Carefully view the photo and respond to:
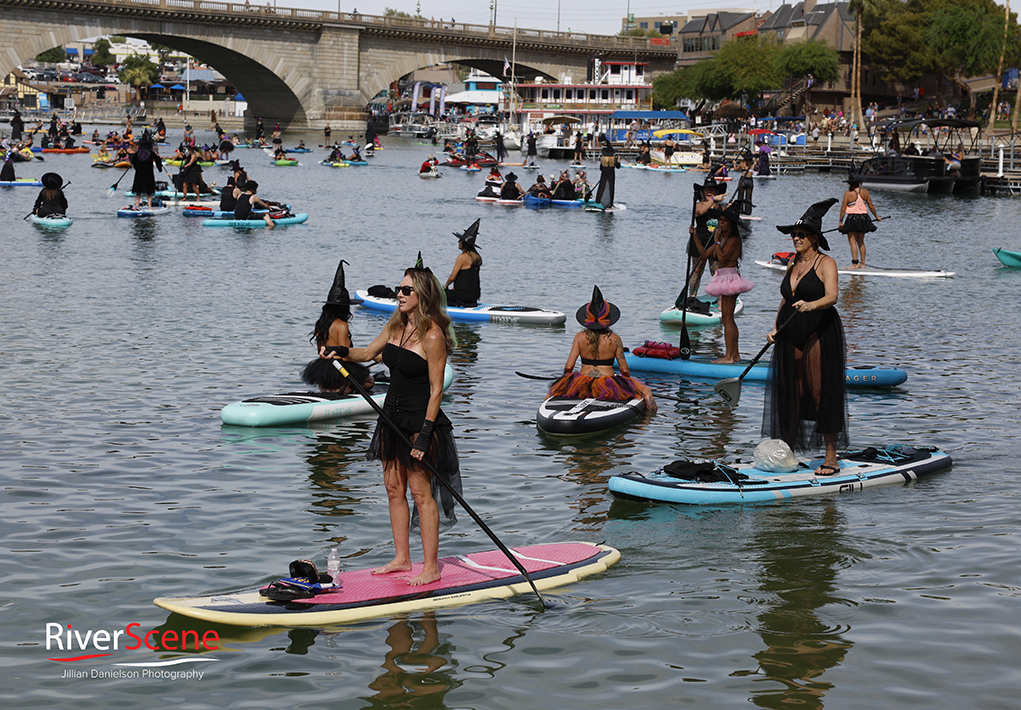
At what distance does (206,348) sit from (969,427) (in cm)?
1035

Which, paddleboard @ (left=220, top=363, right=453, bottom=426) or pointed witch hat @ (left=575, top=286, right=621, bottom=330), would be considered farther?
pointed witch hat @ (left=575, top=286, right=621, bottom=330)

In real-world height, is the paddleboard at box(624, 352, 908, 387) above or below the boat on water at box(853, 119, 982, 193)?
below

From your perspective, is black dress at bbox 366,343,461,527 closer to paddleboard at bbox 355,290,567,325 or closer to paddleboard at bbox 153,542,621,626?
paddleboard at bbox 153,542,621,626

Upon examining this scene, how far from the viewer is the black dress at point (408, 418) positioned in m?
7.44

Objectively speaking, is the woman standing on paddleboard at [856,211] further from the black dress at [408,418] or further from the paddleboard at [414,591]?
the black dress at [408,418]

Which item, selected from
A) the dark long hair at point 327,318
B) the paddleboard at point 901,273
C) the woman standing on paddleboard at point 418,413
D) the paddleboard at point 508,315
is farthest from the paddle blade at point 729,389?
the paddleboard at point 901,273

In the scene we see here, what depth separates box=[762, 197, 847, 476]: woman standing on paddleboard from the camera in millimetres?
9977

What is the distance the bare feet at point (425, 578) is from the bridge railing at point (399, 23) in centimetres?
8626

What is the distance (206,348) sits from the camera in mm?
16531

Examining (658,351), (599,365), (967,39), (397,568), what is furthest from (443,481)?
(967,39)

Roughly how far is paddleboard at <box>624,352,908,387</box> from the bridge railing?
80323mm

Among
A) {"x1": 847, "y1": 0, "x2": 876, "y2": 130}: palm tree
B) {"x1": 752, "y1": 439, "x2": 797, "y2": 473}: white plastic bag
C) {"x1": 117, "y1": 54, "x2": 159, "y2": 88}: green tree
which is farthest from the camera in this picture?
{"x1": 117, "y1": 54, "x2": 159, "y2": 88}: green tree

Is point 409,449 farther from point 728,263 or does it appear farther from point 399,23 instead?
point 399,23

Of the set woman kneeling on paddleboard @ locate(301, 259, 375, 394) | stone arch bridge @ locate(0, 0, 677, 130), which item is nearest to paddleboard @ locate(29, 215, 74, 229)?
woman kneeling on paddleboard @ locate(301, 259, 375, 394)
